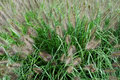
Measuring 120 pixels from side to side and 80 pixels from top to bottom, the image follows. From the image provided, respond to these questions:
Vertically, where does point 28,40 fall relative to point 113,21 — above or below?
above

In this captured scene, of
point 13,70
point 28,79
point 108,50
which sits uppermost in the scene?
point 13,70

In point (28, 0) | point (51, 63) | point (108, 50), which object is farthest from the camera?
point (28, 0)

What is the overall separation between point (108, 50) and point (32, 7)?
1214mm

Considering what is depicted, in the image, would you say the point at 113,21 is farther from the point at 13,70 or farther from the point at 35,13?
the point at 13,70

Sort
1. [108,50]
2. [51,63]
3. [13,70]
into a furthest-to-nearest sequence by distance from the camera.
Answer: [108,50], [51,63], [13,70]

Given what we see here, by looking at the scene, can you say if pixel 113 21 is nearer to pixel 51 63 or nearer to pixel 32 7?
pixel 51 63

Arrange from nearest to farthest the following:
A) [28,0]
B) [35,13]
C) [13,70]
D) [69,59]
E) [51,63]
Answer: [69,59] < [13,70] < [51,63] < [28,0] < [35,13]

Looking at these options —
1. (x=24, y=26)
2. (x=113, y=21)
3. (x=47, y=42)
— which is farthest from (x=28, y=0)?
(x=113, y=21)

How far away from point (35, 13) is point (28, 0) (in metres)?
0.24

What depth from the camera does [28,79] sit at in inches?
63.0

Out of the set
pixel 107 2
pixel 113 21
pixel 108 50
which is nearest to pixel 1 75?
pixel 108 50

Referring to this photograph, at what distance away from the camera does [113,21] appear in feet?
5.99

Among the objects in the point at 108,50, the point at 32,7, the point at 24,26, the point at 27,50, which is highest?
the point at 32,7

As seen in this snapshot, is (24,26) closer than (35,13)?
Yes
